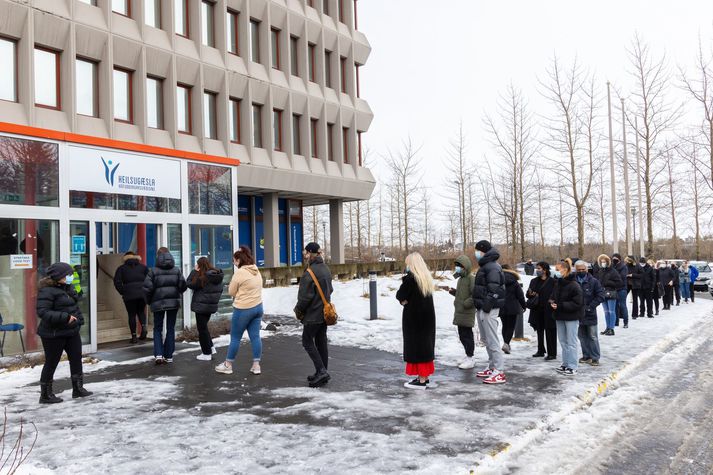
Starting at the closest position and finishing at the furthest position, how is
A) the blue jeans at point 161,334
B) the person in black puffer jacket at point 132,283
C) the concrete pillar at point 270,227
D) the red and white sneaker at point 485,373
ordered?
the red and white sneaker at point 485,373
the blue jeans at point 161,334
the person in black puffer jacket at point 132,283
the concrete pillar at point 270,227

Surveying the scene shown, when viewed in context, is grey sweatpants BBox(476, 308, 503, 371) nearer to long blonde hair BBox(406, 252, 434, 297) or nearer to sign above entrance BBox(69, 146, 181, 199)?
long blonde hair BBox(406, 252, 434, 297)

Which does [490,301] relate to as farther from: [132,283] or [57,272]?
[132,283]

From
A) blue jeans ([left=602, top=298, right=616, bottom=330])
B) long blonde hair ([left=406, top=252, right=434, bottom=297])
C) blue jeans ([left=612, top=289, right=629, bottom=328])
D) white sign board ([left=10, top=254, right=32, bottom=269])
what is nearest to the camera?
long blonde hair ([left=406, top=252, right=434, bottom=297])

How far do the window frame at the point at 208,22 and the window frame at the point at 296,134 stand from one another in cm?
521

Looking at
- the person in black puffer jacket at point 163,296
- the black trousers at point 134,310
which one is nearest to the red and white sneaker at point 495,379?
the person in black puffer jacket at point 163,296

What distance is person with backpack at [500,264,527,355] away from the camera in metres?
9.38

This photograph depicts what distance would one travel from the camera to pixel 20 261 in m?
8.77

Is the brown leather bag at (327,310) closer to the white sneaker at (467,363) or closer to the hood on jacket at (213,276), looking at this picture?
the hood on jacket at (213,276)

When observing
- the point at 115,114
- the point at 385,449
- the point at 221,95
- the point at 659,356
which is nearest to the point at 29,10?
the point at 115,114

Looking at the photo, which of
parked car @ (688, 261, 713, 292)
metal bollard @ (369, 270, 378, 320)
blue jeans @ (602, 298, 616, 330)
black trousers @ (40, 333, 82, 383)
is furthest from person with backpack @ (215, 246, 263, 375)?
parked car @ (688, 261, 713, 292)

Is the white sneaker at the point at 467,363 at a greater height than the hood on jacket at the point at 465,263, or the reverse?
the hood on jacket at the point at 465,263

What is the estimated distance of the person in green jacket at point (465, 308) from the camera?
27.2ft

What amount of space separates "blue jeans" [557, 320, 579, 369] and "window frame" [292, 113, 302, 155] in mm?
19741

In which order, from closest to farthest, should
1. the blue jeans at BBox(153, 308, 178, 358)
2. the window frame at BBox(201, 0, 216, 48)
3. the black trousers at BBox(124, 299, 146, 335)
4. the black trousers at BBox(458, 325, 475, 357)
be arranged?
the blue jeans at BBox(153, 308, 178, 358)
the black trousers at BBox(458, 325, 475, 357)
the black trousers at BBox(124, 299, 146, 335)
the window frame at BBox(201, 0, 216, 48)
